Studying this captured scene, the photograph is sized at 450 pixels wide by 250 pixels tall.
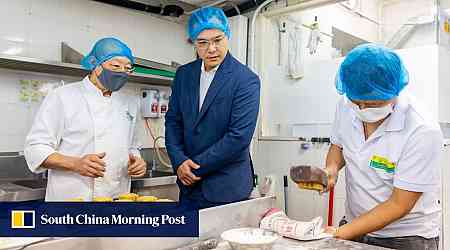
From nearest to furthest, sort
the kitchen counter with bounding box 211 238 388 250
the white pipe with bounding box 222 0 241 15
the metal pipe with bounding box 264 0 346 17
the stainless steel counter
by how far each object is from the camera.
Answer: the stainless steel counter
the kitchen counter with bounding box 211 238 388 250
the metal pipe with bounding box 264 0 346 17
the white pipe with bounding box 222 0 241 15

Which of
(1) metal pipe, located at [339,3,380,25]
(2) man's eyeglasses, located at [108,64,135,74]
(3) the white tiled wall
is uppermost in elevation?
(1) metal pipe, located at [339,3,380,25]

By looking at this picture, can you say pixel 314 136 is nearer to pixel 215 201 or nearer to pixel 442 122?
pixel 442 122

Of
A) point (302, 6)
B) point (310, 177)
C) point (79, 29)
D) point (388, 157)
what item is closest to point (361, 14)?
point (302, 6)

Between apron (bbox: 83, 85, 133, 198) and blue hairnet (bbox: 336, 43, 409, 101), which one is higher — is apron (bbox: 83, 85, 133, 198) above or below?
below

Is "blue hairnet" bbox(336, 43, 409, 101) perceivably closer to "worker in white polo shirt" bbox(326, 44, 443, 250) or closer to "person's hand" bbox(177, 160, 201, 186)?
"worker in white polo shirt" bbox(326, 44, 443, 250)

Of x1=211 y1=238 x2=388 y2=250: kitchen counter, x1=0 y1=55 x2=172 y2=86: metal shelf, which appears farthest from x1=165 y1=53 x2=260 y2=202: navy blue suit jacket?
x1=0 y1=55 x2=172 y2=86: metal shelf

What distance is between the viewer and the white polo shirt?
3.80ft

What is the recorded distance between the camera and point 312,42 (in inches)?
109

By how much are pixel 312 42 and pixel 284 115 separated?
59cm

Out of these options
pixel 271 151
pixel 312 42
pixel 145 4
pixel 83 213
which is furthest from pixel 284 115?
pixel 83 213

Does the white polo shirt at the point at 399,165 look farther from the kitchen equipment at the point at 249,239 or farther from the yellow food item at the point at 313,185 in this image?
the kitchen equipment at the point at 249,239

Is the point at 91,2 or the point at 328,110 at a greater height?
the point at 91,2

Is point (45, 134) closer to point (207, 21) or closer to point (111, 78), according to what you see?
point (111, 78)

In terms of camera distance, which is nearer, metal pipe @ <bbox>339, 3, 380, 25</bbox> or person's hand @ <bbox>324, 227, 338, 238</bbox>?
person's hand @ <bbox>324, 227, 338, 238</bbox>
